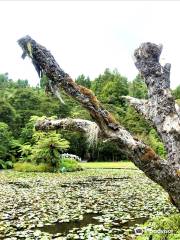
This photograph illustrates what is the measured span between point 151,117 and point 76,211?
629 centimetres

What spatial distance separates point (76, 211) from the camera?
12.6 meters

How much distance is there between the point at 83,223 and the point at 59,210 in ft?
6.57

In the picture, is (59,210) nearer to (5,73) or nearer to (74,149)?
(74,149)

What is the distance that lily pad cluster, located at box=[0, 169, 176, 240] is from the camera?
9.73m

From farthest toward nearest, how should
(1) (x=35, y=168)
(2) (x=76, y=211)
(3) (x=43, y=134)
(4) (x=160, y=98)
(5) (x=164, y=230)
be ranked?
(3) (x=43, y=134) < (1) (x=35, y=168) < (2) (x=76, y=211) < (5) (x=164, y=230) < (4) (x=160, y=98)

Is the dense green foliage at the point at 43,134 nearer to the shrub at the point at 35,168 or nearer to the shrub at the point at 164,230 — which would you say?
the shrub at the point at 35,168

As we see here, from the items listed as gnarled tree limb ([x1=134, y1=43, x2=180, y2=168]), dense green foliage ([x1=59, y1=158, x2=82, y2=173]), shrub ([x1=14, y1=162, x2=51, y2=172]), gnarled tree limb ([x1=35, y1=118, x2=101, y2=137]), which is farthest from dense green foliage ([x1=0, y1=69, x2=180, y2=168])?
gnarled tree limb ([x1=134, y1=43, x2=180, y2=168])

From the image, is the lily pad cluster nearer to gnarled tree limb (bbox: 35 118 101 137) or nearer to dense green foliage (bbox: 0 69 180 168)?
gnarled tree limb (bbox: 35 118 101 137)

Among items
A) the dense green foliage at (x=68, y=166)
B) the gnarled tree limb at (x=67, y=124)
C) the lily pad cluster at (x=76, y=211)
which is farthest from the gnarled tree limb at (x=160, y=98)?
the dense green foliage at (x=68, y=166)

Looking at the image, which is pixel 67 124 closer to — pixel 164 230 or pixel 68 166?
pixel 164 230

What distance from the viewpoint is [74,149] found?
166 ft

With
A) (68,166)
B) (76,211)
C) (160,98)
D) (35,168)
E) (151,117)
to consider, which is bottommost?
(76,211)

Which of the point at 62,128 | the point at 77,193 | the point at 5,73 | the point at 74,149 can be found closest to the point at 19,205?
the point at 77,193

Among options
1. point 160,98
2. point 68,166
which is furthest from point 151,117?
point 68,166
